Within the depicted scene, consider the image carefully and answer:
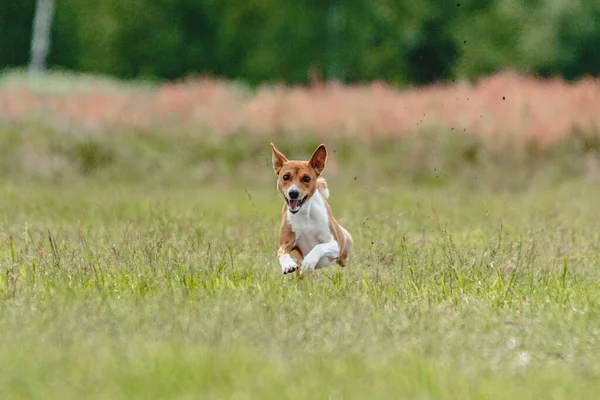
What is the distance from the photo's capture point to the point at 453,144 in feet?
62.6

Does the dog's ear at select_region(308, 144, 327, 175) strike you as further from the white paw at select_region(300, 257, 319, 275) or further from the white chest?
the white paw at select_region(300, 257, 319, 275)

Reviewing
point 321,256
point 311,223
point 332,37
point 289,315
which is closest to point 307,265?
point 321,256

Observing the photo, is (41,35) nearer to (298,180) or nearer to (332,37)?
(332,37)

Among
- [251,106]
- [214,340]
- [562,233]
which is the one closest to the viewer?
[214,340]

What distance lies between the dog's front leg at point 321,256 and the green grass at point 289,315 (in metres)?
0.12

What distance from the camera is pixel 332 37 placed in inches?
1604

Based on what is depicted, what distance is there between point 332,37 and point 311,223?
108 ft

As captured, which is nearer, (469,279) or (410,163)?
(469,279)

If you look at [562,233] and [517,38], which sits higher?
[517,38]

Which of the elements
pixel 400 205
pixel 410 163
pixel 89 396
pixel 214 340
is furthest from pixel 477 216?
pixel 89 396

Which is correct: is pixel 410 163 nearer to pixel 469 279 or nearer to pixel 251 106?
pixel 251 106

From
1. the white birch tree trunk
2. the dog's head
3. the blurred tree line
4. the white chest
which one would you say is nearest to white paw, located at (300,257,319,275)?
the white chest

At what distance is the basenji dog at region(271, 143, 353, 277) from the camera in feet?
27.2

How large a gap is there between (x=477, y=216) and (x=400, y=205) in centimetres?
163
